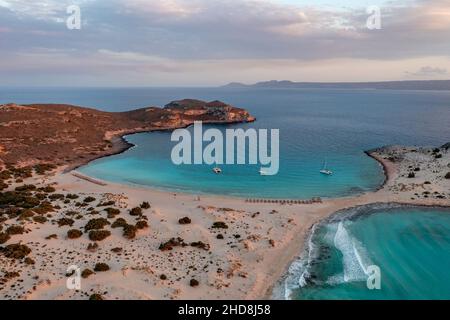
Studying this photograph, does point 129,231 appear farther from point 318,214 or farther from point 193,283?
point 318,214

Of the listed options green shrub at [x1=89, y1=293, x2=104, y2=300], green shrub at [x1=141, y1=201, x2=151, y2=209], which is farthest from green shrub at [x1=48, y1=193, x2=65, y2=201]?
green shrub at [x1=89, y1=293, x2=104, y2=300]

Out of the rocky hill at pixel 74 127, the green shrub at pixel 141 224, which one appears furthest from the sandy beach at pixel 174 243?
the rocky hill at pixel 74 127

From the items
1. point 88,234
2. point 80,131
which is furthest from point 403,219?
point 80,131

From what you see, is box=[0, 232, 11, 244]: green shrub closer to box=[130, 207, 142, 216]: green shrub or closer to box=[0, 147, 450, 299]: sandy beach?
box=[0, 147, 450, 299]: sandy beach

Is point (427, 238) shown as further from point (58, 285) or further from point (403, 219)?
point (58, 285)

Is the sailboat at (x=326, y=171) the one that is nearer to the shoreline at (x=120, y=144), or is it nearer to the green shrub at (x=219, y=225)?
the green shrub at (x=219, y=225)
